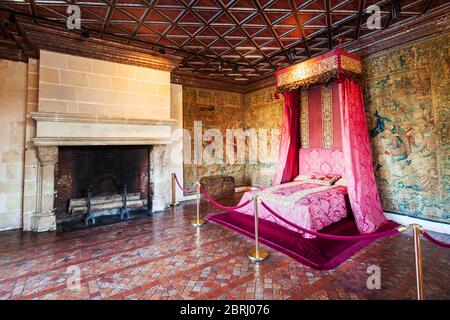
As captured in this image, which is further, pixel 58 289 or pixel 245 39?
pixel 245 39

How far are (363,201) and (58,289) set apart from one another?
15.6 feet

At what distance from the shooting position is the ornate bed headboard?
538cm

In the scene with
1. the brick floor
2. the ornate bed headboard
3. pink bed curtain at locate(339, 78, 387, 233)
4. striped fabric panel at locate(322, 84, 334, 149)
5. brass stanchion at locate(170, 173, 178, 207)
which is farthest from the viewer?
brass stanchion at locate(170, 173, 178, 207)

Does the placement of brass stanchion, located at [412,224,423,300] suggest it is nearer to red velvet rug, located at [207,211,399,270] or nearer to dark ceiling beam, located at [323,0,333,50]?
red velvet rug, located at [207,211,399,270]

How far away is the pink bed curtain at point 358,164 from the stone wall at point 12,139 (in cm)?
650

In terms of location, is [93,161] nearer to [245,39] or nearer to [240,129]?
[245,39]

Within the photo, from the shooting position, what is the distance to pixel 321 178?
5.21m

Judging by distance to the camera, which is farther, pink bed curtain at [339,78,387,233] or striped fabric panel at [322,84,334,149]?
striped fabric panel at [322,84,334,149]

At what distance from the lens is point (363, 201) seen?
163 inches

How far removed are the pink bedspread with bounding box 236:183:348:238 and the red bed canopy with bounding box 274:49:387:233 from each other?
28cm

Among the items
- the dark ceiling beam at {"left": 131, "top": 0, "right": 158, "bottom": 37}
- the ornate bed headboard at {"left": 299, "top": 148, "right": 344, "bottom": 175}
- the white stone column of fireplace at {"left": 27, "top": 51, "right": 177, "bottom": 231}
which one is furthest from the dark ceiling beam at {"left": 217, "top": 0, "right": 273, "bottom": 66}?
the ornate bed headboard at {"left": 299, "top": 148, "right": 344, "bottom": 175}

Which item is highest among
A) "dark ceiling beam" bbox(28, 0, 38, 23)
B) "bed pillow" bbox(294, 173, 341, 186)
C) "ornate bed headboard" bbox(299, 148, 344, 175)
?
"dark ceiling beam" bbox(28, 0, 38, 23)

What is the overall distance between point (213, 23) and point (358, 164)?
12.5 ft
